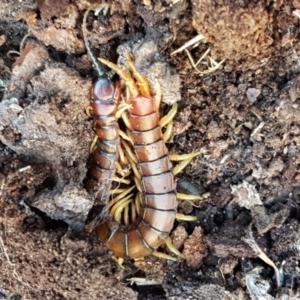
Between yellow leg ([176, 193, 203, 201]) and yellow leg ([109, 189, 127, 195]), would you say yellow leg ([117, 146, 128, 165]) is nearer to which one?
yellow leg ([109, 189, 127, 195])

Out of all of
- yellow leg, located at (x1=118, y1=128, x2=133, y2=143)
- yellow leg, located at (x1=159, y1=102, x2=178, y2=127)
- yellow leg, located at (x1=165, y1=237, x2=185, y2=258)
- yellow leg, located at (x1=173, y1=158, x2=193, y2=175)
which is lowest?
yellow leg, located at (x1=165, y1=237, x2=185, y2=258)

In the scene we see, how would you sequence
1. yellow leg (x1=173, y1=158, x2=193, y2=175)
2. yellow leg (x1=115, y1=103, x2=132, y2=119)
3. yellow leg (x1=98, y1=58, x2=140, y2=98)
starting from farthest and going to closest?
1. yellow leg (x1=173, y1=158, x2=193, y2=175)
2. yellow leg (x1=115, y1=103, x2=132, y2=119)
3. yellow leg (x1=98, y1=58, x2=140, y2=98)

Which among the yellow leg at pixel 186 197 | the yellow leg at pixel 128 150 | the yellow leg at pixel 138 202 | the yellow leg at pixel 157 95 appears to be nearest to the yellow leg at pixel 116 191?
the yellow leg at pixel 138 202

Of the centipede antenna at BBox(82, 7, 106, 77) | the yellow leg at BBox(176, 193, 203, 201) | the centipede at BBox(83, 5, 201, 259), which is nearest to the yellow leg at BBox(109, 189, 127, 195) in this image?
the centipede at BBox(83, 5, 201, 259)

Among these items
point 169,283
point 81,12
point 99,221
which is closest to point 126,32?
point 81,12

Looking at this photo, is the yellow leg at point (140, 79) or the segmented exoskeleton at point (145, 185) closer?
the yellow leg at point (140, 79)

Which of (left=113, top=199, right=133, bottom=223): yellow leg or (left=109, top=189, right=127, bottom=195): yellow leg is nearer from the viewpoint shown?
(left=109, top=189, right=127, bottom=195): yellow leg

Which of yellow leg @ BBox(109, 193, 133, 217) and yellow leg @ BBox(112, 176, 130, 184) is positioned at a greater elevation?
yellow leg @ BBox(112, 176, 130, 184)

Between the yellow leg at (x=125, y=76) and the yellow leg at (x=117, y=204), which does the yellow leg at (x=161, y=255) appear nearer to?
the yellow leg at (x=117, y=204)
